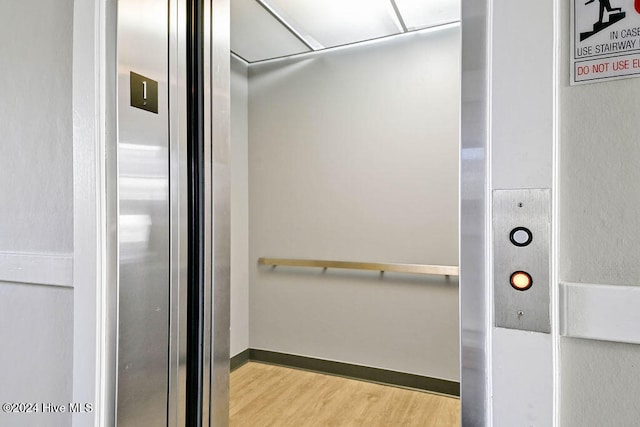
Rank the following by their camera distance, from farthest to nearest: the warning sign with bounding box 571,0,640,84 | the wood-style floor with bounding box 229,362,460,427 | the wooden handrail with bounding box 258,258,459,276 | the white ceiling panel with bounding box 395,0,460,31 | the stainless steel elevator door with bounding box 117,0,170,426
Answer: the wooden handrail with bounding box 258,258,459,276, the wood-style floor with bounding box 229,362,460,427, the white ceiling panel with bounding box 395,0,460,31, the stainless steel elevator door with bounding box 117,0,170,426, the warning sign with bounding box 571,0,640,84

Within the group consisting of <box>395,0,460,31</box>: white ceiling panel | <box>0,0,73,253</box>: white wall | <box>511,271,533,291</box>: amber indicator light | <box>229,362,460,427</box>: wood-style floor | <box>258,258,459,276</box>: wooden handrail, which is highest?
<box>395,0,460,31</box>: white ceiling panel

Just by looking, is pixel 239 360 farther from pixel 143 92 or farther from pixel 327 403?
pixel 143 92

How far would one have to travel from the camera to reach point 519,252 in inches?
25.9

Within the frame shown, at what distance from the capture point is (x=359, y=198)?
258cm

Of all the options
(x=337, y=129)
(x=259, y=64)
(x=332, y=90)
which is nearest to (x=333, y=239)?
(x=337, y=129)

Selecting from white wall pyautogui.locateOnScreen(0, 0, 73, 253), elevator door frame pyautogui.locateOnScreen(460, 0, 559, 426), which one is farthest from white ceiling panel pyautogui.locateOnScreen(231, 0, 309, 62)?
elevator door frame pyautogui.locateOnScreen(460, 0, 559, 426)

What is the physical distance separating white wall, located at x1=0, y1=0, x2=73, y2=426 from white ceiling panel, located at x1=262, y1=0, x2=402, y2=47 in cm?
114

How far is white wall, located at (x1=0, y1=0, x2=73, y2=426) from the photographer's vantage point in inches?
40.4

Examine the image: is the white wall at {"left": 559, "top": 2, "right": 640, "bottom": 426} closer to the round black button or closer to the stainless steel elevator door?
the round black button

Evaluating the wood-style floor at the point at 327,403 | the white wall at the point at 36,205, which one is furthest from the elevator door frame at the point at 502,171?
the wood-style floor at the point at 327,403

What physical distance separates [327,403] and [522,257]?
1980 millimetres

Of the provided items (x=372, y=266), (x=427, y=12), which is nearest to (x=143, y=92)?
(x=427, y=12)

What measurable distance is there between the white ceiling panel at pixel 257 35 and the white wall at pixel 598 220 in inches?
69.9

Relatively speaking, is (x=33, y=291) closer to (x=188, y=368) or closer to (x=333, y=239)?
(x=188, y=368)
